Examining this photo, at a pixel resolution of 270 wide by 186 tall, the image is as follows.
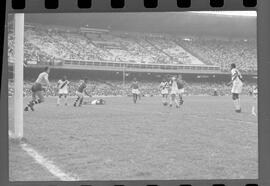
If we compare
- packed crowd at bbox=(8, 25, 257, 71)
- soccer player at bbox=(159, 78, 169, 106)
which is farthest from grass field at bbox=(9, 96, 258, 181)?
soccer player at bbox=(159, 78, 169, 106)

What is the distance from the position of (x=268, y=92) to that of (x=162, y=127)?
329 centimetres

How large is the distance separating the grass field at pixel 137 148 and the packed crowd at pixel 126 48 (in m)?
1.44

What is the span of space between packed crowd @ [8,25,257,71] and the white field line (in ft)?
9.00

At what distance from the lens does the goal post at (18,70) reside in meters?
4.15

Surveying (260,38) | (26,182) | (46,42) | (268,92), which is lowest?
(26,182)

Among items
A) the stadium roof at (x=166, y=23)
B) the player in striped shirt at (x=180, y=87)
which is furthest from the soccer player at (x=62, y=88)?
the player in striped shirt at (x=180, y=87)

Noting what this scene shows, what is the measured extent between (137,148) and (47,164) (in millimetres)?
1045

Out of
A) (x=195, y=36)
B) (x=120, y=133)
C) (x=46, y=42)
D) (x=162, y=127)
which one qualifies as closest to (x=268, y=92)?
(x=120, y=133)

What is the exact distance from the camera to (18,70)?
13.9 ft

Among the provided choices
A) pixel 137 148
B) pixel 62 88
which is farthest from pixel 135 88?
pixel 137 148

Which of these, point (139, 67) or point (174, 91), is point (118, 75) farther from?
point (174, 91)

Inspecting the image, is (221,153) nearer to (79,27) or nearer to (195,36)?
(79,27)

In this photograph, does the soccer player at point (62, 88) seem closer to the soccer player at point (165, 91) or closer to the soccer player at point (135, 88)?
the soccer player at point (135, 88)

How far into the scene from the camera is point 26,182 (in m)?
3.12
